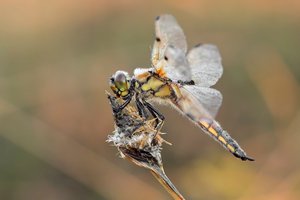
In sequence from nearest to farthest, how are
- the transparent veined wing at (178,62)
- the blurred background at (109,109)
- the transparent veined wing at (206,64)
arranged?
1. the transparent veined wing at (178,62)
2. the transparent veined wing at (206,64)
3. the blurred background at (109,109)

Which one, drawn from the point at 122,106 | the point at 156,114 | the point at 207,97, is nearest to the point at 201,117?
the point at 207,97

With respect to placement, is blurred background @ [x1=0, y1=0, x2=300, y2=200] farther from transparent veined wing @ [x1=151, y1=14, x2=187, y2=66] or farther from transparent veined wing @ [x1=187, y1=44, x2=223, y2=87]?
transparent veined wing @ [x1=151, y1=14, x2=187, y2=66]

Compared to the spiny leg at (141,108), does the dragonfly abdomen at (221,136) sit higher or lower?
lower

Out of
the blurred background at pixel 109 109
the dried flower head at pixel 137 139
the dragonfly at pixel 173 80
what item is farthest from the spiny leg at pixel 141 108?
the blurred background at pixel 109 109

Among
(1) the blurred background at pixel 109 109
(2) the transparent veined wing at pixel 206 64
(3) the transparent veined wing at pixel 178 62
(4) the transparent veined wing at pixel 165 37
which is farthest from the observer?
(1) the blurred background at pixel 109 109

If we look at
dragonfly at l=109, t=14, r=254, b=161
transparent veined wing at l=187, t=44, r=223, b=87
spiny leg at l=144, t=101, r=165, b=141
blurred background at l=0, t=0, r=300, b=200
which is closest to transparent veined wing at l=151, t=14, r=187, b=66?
dragonfly at l=109, t=14, r=254, b=161

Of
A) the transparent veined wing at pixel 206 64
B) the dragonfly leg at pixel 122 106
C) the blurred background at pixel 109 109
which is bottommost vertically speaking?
the dragonfly leg at pixel 122 106

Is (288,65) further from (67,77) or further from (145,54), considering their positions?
→ (67,77)

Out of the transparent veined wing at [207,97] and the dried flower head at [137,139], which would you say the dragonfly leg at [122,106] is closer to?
the dried flower head at [137,139]

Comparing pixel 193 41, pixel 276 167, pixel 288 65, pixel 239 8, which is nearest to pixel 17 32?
pixel 193 41
